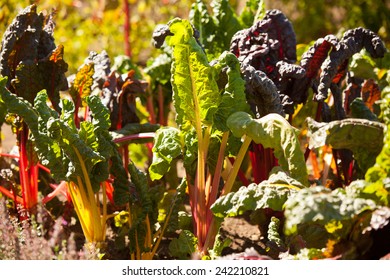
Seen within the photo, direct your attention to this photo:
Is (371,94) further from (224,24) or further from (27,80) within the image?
(27,80)

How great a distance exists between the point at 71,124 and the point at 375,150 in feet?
4.29

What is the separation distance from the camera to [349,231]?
2.45 m

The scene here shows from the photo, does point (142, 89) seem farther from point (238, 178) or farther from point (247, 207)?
point (247, 207)

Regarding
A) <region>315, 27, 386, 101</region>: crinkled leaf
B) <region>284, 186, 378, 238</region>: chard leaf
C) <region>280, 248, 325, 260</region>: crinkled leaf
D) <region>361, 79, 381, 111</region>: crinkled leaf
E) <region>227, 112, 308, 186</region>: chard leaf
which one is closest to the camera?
<region>284, 186, 378, 238</region>: chard leaf

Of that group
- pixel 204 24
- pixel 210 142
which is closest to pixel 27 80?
pixel 210 142

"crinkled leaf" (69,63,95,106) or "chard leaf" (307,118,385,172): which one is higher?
"crinkled leaf" (69,63,95,106)

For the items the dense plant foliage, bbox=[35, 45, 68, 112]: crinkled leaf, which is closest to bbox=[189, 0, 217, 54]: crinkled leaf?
the dense plant foliage

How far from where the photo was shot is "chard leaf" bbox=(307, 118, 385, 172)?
268 cm

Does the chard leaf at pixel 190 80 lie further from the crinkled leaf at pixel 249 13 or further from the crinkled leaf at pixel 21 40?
the crinkled leaf at pixel 249 13

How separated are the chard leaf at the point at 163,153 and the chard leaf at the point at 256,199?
1.27 feet

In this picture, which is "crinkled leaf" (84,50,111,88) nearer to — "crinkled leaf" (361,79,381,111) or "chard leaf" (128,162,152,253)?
Result: "chard leaf" (128,162,152,253)

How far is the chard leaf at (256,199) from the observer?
253 cm

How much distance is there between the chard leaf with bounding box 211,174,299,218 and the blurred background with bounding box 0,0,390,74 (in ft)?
9.03

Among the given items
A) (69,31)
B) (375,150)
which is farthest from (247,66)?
(69,31)
